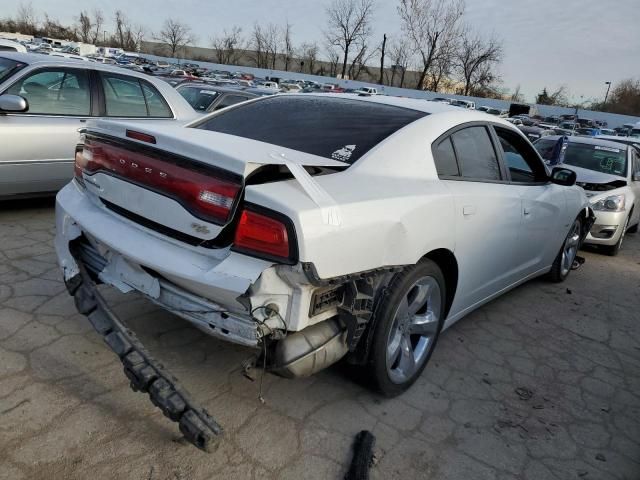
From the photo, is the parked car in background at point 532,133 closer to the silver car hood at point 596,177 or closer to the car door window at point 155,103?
the silver car hood at point 596,177

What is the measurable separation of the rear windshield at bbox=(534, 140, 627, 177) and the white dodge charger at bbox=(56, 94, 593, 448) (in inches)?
193

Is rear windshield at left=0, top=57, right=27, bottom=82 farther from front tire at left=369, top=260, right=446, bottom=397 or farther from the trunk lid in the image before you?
front tire at left=369, top=260, right=446, bottom=397

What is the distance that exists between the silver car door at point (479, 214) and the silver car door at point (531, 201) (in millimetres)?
163

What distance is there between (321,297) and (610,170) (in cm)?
670

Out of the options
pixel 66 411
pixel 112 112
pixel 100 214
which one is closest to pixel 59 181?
pixel 112 112

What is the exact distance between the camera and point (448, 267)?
9.64 ft

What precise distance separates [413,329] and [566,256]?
300 cm

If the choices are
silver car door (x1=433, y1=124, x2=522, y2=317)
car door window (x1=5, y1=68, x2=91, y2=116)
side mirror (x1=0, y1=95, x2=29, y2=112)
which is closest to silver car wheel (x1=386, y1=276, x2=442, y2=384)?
silver car door (x1=433, y1=124, x2=522, y2=317)

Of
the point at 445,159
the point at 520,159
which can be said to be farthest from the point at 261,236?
the point at 520,159

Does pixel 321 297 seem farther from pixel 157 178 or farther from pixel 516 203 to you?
pixel 516 203

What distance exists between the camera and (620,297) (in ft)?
16.4

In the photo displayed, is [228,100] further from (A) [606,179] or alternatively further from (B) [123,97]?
(A) [606,179]

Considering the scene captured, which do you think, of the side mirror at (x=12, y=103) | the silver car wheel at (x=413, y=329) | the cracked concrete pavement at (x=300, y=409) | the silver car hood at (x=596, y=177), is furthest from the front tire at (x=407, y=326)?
the silver car hood at (x=596, y=177)

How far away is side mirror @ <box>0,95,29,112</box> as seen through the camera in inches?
173
